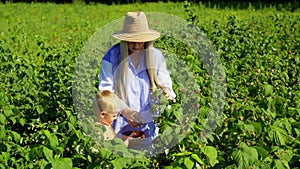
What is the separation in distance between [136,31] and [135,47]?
10 cm

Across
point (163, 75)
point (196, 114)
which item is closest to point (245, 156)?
point (196, 114)

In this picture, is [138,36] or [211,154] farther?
[138,36]

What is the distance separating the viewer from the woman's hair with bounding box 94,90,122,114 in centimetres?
362

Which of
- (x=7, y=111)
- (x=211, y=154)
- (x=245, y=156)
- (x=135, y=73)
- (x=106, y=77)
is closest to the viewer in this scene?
(x=245, y=156)

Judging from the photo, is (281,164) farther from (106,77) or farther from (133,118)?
(106,77)

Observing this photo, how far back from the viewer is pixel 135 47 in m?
3.81

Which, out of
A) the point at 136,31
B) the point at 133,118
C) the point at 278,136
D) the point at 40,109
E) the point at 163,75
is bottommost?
the point at 40,109

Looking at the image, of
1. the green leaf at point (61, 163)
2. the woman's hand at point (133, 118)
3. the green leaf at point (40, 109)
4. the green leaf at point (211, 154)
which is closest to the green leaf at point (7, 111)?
the green leaf at point (40, 109)

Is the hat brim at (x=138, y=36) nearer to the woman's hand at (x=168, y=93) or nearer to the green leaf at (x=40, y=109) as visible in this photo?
the woman's hand at (x=168, y=93)

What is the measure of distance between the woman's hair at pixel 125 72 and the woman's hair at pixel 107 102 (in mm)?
190

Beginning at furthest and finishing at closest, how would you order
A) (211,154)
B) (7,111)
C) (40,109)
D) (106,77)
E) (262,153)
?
(40,109) → (7,111) → (106,77) → (211,154) → (262,153)

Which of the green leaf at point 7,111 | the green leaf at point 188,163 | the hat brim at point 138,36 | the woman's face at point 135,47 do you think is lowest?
the green leaf at point 7,111

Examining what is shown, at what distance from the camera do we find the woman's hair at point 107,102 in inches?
143

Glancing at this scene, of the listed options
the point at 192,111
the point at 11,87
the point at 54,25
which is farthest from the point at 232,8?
the point at 192,111
